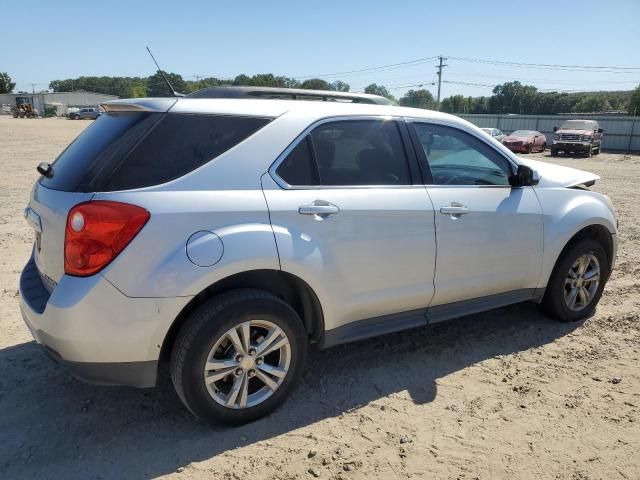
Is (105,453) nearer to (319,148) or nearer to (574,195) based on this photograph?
(319,148)

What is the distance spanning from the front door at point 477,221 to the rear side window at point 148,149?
1384mm

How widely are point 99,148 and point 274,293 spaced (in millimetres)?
1268

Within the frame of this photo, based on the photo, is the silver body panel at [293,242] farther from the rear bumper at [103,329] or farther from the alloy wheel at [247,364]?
the alloy wheel at [247,364]

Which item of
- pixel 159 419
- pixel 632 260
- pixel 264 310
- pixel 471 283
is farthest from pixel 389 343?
pixel 632 260

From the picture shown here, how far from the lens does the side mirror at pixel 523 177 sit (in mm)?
3893

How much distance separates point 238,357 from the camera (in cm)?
283

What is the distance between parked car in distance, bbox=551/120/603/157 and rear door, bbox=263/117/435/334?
28.8 m

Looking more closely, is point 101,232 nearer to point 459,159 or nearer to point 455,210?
point 455,210

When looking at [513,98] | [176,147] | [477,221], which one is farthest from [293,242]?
[513,98]

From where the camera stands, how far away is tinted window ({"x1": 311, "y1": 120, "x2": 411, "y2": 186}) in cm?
315

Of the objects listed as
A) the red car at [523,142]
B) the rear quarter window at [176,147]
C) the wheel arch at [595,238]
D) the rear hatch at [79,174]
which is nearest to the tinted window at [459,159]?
the wheel arch at [595,238]

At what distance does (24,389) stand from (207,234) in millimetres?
1730

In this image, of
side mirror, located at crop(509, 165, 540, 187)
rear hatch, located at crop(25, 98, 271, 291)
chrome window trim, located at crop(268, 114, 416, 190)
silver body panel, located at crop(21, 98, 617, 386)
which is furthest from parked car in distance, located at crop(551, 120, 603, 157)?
rear hatch, located at crop(25, 98, 271, 291)

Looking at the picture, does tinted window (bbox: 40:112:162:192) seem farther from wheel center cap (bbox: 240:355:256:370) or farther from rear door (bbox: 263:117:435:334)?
wheel center cap (bbox: 240:355:256:370)
